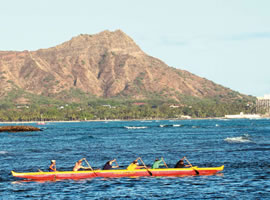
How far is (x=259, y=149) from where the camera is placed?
91.8 m

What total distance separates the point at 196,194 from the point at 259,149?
1891 inches

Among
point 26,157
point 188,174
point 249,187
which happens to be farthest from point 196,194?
point 26,157

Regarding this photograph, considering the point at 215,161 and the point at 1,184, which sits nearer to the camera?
the point at 1,184

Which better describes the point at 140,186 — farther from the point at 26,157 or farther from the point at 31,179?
the point at 26,157

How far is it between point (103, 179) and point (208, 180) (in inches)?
438

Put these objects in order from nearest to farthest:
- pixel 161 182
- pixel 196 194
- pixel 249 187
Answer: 1. pixel 196 194
2. pixel 249 187
3. pixel 161 182

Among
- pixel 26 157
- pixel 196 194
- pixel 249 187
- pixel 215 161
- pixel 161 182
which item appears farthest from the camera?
pixel 26 157

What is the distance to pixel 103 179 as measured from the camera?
55938 millimetres

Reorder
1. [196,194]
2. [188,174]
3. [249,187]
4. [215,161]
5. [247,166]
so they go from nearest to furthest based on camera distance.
→ 1. [196,194]
2. [249,187]
3. [188,174]
4. [247,166]
5. [215,161]

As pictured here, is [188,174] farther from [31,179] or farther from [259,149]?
[259,149]

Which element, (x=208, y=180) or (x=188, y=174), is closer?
(x=208, y=180)

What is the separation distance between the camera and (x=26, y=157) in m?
86.3

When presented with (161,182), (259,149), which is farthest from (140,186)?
(259,149)

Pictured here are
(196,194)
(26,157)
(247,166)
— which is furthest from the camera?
(26,157)
